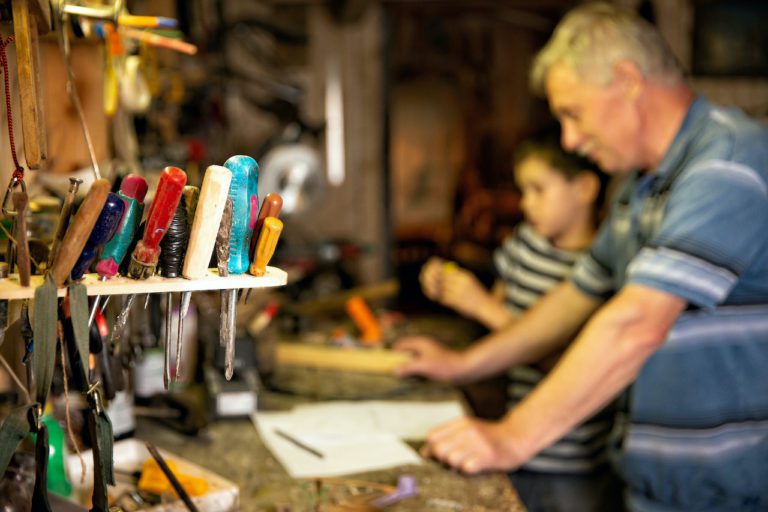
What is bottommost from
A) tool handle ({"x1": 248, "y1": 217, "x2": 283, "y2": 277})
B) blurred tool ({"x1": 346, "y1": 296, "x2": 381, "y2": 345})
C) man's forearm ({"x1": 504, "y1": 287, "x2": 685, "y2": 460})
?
blurred tool ({"x1": 346, "y1": 296, "x2": 381, "y2": 345})

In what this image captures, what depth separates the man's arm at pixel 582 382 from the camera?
5.72 feet

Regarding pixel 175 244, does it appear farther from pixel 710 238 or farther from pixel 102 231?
pixel 710 238

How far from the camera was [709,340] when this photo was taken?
183 cm

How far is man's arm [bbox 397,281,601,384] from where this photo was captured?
251 centimetres

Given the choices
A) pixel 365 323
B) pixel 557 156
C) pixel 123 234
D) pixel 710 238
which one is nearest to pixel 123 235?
pixel 123 234

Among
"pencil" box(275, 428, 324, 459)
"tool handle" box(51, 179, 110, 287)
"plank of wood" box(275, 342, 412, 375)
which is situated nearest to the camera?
"tool handle" box(51, 179, 110, 287)

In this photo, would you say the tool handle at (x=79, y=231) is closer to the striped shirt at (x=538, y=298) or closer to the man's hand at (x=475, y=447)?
the man's hand at (x=475, y=447)

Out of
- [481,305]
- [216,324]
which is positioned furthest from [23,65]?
[481,305]

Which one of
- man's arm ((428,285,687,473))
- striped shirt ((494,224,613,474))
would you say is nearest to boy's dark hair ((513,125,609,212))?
striped shirt ((494,224,613,474))

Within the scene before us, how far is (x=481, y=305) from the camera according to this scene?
2.96m

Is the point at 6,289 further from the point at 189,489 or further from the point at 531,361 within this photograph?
the point at 531,361

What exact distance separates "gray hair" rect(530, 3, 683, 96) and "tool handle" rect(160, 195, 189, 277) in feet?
4.18

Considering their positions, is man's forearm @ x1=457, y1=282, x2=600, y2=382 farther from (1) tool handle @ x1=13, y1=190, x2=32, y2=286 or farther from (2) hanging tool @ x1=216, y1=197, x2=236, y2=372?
(1) tool handle @ x1=13, y1=190, x2=32, y2=286

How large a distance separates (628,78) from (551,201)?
0.91m
